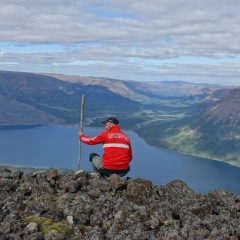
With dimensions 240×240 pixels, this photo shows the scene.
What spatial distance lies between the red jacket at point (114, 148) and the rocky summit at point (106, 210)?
99cm

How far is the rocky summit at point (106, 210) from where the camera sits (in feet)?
39.3

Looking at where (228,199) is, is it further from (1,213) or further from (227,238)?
(1,213)

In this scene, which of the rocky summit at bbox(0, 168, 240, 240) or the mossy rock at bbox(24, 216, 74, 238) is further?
the mossy rock at bbox(24, 216, 74, 238)

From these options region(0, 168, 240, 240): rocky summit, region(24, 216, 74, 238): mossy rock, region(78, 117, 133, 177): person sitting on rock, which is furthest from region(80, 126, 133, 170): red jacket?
region(24, 216, 74, 238): mossy rock

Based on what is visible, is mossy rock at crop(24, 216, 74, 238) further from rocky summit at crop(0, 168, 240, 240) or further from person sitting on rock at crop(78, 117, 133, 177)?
person sitting on rock at crop(78, 117, 133, 177)

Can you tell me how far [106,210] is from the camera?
13.9 meters

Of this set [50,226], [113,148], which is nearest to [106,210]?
[50,226]

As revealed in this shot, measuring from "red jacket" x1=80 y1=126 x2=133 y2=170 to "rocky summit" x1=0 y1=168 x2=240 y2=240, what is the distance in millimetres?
994

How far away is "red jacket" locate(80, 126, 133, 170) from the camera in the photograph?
59.6 ft

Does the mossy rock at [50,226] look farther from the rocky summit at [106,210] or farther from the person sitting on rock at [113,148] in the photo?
the person sitting on rock at [113,148]

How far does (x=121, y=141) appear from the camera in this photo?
1820 cm

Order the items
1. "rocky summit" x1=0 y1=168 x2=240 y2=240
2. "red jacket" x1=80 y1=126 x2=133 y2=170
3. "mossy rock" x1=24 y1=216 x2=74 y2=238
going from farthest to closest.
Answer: "red jacket" x1=80 y1=126 x2=133 y2=170 < "mossy rock" x1=24 y1=216 x2=74 y2=238 < "rocky summit" x1=0 y1=168 x2=240 y2=240

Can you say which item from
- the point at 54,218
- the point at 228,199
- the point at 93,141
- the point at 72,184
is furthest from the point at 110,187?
the point at 228,199

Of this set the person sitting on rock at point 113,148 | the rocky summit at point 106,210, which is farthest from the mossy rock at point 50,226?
the person sitting on rock at point 113,148
